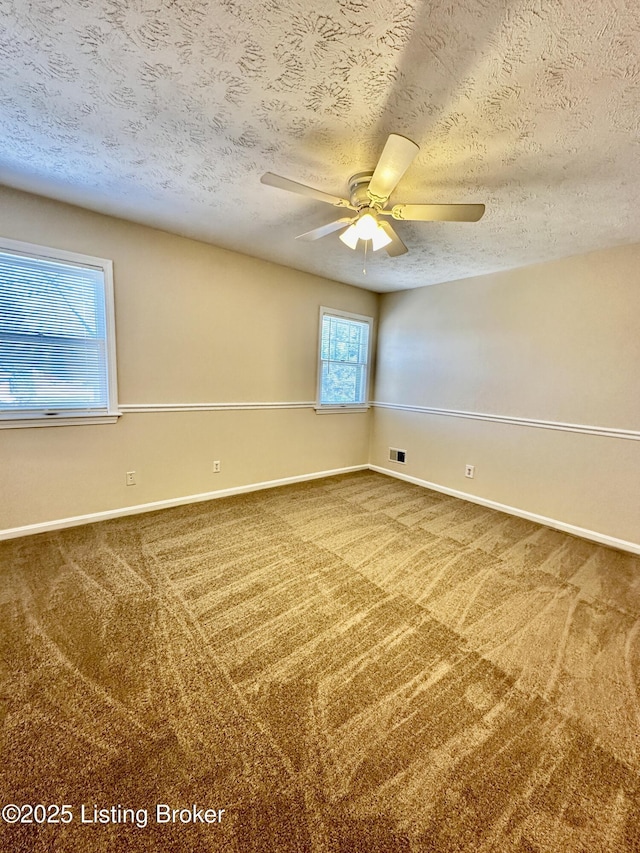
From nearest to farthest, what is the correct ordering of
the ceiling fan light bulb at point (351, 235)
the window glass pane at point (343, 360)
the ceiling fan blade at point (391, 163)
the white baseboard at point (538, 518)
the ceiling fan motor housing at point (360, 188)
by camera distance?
the ceiling fan blade at point (391, 163)
the ceiling fan motor housing at point (360, 188)
the ceiling fan light bulb at point (351, 235)
the white baseboard at point (538, 518)
the window glass pane at point (343, 360)

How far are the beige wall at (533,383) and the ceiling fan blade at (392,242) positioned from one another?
70.4 inches

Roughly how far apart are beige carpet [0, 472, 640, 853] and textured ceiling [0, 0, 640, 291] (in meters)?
2.45

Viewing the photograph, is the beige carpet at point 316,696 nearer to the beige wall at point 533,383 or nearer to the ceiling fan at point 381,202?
the beige wall at point 533,383

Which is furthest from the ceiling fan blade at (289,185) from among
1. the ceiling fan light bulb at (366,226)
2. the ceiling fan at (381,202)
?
the ceiling fan light bulb at (366,226)

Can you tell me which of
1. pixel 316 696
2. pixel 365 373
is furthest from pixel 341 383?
pixel 316 696

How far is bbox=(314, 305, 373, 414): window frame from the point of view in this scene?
411 cm

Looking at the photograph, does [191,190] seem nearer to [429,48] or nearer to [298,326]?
[429,48]

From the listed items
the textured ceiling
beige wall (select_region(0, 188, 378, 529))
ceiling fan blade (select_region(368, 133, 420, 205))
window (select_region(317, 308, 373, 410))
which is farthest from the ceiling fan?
window (select_region(317, 308, 373, 410))

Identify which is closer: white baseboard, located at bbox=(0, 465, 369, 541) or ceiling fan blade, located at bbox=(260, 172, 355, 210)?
ceiling fan blade, located at bbox=(260, 172, 355, 210)

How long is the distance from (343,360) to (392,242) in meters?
2.33

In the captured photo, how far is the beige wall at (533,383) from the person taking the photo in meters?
2.76

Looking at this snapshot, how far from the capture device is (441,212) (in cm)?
172

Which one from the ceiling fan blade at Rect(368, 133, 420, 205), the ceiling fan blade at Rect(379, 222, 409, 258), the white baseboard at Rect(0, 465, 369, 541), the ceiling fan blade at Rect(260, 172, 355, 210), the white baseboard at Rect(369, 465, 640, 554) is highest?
the ceiling fan blade at Rect(368, 133, 420, 205)

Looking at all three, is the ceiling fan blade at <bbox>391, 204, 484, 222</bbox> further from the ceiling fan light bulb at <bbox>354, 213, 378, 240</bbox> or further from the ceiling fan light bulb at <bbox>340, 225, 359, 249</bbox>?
the ceiling fan light bulb at <bbox>340, 225, 359, 249</bbox>
